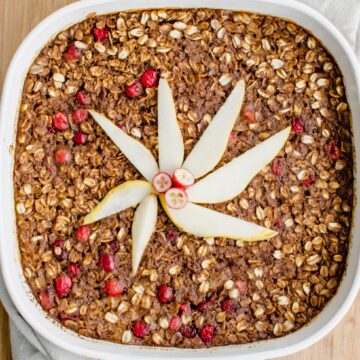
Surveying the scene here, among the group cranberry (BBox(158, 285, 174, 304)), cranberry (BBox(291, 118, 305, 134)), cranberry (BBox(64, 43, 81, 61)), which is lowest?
cranberry (BBox(158, 285, 174, 304))

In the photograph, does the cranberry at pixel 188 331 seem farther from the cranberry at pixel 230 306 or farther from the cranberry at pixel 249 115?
the cranberry at pixel 249 115

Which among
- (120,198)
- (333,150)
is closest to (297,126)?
(333,150)

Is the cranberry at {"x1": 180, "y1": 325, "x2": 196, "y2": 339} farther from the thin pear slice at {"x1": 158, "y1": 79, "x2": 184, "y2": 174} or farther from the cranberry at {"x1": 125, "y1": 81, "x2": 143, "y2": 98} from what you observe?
the cranberry at {"x1": 125, "y1": 81, "x2": 143, "y2": 98}

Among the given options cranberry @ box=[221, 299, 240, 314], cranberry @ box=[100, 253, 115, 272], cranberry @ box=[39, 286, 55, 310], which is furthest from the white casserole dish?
cranberry @ box=[100, 253, 115, 272]

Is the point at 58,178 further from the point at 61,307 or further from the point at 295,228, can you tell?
the point at 295,228

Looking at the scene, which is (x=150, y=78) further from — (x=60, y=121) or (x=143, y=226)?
(x=143, y=226)

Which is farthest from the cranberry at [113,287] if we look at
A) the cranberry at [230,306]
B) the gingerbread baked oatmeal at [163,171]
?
the cranberry at [230,306]
